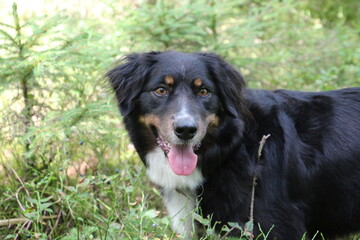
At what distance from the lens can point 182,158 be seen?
3.08m

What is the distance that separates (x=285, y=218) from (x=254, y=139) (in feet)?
2.10

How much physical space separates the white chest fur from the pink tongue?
5.9 inches

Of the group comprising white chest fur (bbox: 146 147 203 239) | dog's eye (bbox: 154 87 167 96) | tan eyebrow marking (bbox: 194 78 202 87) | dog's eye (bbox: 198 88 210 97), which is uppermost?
tan eyebrow marking (bbox: 194 78 202 87)

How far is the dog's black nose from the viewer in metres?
2.87

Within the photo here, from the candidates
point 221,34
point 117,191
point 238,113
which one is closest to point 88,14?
point 221,34

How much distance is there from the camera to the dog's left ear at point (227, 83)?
324 centimetres

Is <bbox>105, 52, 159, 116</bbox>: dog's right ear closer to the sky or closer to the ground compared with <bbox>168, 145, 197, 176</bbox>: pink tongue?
closer to the sky

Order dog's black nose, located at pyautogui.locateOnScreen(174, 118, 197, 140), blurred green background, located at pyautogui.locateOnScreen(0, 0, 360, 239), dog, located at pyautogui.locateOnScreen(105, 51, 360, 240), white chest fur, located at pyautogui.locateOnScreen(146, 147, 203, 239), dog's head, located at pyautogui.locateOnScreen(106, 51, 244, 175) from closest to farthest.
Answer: dog's black nose, located at pyautogui.locateOnScreen(174, 118, 197, 140) → dog's head, located at pyautogui.locateOnScreen(106, 51, 244, 175) → dog, located at pyautogui.locateOnScreen(105, 51, 360, 240) → white chest fur, located at pyautogui.locateOnScreen(146, 147, 203, 239) → blurred green background, located at pyautogui.locateOnScreen(0, 0, 360, 239)

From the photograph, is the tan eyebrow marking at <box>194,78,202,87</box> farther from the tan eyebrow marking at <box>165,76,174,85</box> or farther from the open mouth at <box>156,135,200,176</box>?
the open mouth at <box>156,135,200,176</box>

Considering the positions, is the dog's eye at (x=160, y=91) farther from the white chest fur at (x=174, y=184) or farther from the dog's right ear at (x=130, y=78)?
the white chest fur at (x=174, y=184)

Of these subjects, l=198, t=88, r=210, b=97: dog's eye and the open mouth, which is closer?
the open mouth

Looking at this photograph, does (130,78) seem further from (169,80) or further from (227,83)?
(227,83)

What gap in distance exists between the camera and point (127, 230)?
2855 mm

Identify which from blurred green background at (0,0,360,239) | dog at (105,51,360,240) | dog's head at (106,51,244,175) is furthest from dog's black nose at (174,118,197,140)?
blurred green background at (0,0,360,239)
